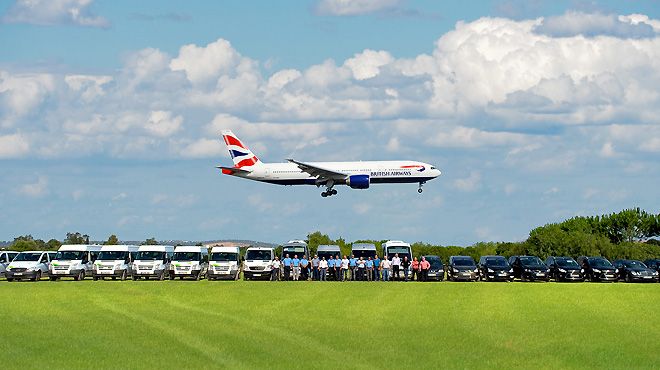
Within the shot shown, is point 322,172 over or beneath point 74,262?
over

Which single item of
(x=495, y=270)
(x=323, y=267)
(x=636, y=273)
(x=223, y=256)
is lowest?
(x=636, y=273)

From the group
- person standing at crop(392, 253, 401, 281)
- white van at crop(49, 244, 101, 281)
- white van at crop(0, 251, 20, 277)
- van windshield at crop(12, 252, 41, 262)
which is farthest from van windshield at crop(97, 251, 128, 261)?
person standing at crop(392, 253, 401, 281)

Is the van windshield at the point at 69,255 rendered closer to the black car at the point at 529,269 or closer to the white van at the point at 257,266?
the white van at the point at 257,266

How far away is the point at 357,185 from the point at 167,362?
229ft

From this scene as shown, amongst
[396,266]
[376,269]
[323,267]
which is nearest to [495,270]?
[396,266]

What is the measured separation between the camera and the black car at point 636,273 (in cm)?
6594

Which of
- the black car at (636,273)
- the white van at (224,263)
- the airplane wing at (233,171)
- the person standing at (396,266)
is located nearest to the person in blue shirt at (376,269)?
the person standing at (396,266)

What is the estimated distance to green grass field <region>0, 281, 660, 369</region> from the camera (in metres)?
21.2

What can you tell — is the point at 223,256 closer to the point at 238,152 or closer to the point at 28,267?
the point at 28,267

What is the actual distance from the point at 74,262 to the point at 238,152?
138 feet

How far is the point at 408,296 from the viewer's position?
4431 centimetres

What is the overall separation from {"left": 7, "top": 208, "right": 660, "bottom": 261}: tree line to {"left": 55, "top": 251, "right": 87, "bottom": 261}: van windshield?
43166mm

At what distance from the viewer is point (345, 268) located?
6544 cm

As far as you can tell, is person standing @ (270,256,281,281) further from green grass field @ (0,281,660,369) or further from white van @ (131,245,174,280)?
green grass field @ (0,281,660,369)
